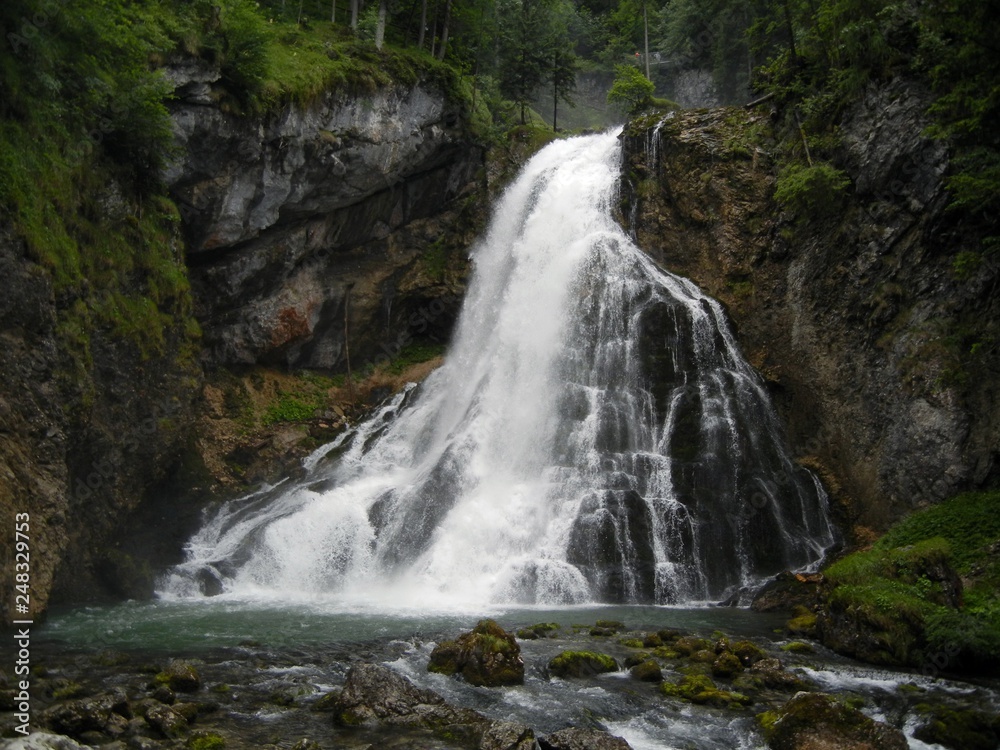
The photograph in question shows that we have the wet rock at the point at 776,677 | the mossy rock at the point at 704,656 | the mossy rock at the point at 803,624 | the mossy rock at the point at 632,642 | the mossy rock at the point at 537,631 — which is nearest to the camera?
the wet rock at the point at 776,677

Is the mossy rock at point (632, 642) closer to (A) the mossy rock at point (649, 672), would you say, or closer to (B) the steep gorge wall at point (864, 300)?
(A) the mossy rock at point (649, 672)

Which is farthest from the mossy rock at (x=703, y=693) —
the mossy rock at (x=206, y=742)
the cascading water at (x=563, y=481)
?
the cascading water at (x=563, y=481)

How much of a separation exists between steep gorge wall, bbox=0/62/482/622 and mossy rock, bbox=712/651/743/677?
38.0 ft

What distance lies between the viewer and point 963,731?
9000mm

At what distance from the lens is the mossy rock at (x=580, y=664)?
11.7m

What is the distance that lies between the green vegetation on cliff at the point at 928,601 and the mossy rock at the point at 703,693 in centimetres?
327

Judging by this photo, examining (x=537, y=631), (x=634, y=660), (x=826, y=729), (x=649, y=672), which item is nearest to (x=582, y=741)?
(x=826, y=729)

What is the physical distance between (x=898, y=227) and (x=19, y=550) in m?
21.3

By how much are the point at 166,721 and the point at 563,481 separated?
1313cm

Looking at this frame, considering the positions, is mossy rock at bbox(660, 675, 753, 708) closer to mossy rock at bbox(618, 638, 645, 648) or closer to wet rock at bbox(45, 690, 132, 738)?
mossy rock at bbox(618, 638, 645, 648)

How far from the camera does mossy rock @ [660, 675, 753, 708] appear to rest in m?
10.4

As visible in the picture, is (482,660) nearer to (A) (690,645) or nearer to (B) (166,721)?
(A) (690,645)

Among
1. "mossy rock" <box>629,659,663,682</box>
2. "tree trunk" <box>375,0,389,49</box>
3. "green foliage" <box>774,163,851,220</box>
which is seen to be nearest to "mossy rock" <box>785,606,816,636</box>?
"mossy rock" <box>629,659,663,682</box>

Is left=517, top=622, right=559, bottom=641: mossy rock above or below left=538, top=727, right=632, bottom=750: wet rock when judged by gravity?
above
